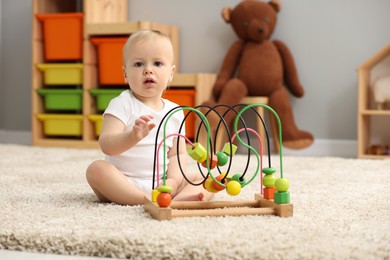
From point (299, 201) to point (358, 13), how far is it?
164 centimetres

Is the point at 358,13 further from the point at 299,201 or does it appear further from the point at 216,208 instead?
the point at 216,208

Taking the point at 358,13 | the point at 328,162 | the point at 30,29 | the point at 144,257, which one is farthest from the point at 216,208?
the point at 30,29

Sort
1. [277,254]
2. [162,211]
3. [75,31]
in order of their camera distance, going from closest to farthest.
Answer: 1. [277,254]
2. [162,211]
3. [75,31]

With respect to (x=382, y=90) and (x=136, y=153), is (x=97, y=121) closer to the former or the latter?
(x=382, y=90)

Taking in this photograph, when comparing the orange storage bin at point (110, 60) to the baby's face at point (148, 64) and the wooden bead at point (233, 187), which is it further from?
the wooden bead at point (233, 187)

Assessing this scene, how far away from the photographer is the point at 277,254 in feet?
2.63

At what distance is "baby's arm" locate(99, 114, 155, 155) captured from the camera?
105cm

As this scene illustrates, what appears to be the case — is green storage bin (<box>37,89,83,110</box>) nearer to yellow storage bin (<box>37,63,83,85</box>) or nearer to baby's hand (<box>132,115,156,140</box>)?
yellow storage bin (<box>37,63,83,85</box>)

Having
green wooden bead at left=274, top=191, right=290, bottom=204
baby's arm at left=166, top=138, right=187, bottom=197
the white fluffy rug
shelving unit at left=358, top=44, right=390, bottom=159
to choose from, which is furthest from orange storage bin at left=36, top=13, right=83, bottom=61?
green wooden bead at left=274, top=191, right=290, bottom=204

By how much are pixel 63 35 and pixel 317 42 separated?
1.20 meters

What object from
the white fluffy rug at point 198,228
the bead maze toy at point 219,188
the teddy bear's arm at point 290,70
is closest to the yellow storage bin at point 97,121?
the teddy bear's arm at point 290,70

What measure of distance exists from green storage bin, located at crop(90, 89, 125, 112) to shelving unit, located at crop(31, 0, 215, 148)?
0.14 ft

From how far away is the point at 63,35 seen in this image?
9.39 ft

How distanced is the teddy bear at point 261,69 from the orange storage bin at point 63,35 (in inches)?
27.4
